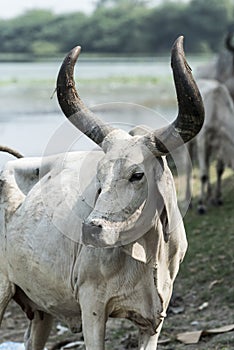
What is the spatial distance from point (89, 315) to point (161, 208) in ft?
2.50

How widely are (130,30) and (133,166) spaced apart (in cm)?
5386

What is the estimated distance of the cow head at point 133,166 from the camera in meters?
5.09

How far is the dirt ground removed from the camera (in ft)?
24.7

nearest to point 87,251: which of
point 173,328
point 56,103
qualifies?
point 173,328

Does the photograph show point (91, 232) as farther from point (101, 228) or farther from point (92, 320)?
point (92, 320)

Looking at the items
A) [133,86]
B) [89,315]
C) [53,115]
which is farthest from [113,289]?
[133,86]

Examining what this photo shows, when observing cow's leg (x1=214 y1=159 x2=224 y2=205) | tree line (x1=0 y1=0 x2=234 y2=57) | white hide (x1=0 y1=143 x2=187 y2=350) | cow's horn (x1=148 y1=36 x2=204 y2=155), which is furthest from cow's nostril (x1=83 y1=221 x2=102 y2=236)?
tree line (x1=0 y1=0 x2=234 y2=57)

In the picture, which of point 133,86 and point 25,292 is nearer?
point 25,292

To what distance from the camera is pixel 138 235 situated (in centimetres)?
531

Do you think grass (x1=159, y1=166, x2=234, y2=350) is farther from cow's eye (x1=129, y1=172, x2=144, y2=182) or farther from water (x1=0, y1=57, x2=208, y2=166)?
cow's eye (x1=129, y1=172, x2=144, y2=182)

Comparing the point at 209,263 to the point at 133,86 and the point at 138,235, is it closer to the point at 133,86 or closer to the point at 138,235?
the point at 138,235

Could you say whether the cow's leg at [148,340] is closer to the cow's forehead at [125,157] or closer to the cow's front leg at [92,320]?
the cow's front leg at [92,320]

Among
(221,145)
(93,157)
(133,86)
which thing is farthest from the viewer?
(133,86)

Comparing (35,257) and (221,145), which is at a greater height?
(35,257)
